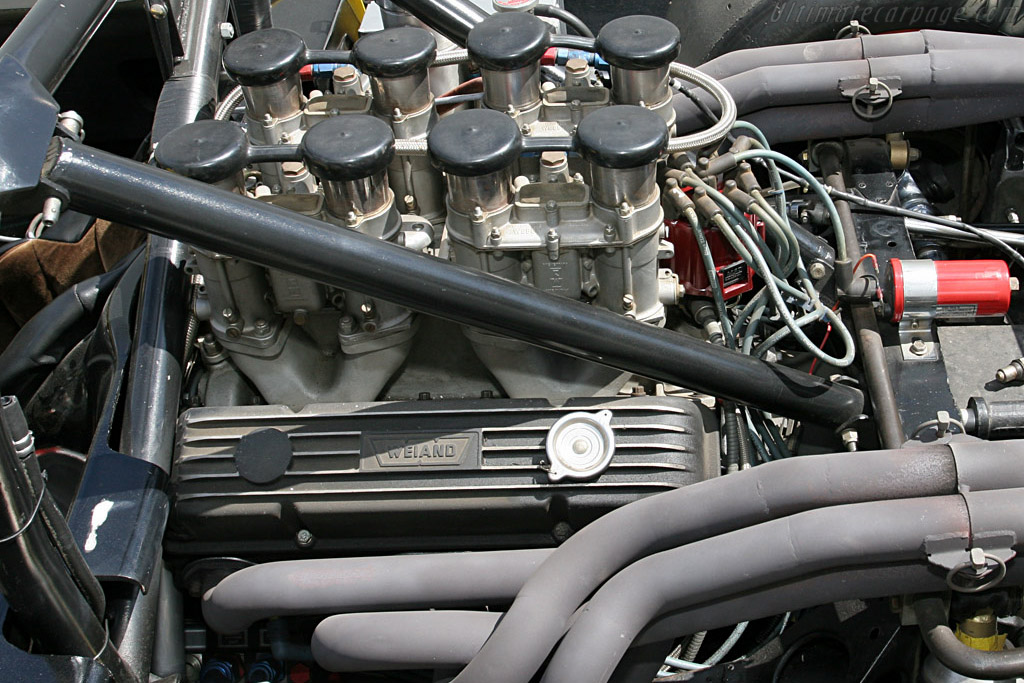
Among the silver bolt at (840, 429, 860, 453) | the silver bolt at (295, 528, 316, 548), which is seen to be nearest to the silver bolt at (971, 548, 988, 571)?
the silver bolt at (840, 429, 860, 453)

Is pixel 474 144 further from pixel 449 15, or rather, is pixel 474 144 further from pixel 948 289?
pixel 948 289

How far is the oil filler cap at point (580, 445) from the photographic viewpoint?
5.65ft

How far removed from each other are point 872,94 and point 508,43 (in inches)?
32.0

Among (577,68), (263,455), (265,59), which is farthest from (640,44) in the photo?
(263,455)

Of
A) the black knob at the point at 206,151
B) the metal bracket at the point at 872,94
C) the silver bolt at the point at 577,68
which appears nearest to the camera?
the black knob at the point at 206,151

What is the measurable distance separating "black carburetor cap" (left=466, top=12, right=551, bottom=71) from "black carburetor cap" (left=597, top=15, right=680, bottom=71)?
12 centimetres

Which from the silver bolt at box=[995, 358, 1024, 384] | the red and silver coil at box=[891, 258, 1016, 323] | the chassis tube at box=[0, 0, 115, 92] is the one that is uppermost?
the chassis tube at box=[0, 0, 115, 92]

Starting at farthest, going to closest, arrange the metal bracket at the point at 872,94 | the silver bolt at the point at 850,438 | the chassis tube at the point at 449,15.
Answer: the chassis tube at the point at 449,15 → the metal bracket at the point at 872,94 → the silver bolt at the point at 850,438

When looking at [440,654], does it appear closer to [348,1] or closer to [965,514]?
[965,514]

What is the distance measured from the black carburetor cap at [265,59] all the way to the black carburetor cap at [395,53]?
115mm

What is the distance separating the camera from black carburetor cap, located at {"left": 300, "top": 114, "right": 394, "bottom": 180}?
1693 millimetres

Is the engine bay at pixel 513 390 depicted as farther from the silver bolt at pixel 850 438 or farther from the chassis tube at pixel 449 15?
the chassis tube at pixel 449 15

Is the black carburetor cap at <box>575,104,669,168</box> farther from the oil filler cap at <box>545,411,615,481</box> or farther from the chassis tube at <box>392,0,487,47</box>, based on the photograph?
the chassis tube at <box>392,0,487,47</box>

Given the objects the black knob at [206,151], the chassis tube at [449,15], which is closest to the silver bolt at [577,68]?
the chassis tube at [449,15]
